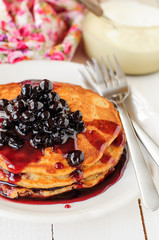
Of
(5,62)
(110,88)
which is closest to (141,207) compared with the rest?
(110,88)

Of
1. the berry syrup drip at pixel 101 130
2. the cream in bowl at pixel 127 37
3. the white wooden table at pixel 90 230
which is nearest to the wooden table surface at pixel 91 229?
the white wooden table at pixel 90 230

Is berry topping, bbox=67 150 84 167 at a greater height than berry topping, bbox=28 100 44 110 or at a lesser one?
lesser

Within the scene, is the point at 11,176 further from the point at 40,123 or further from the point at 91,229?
the point at 91,229

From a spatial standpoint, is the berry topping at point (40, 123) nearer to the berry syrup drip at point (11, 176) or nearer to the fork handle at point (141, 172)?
the berry syrup drip at point (11, 176)

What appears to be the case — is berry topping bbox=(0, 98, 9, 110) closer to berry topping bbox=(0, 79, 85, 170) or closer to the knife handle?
berry topping bbox=(0, 79, 85, 170)

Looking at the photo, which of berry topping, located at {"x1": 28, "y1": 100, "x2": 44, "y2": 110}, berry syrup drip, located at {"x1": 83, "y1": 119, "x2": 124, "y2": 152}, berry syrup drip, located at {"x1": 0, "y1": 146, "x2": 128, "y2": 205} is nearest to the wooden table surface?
berry syrup drip, located at {"x1": 0, "y1": 146, "x2": 128, "y2": 205}
